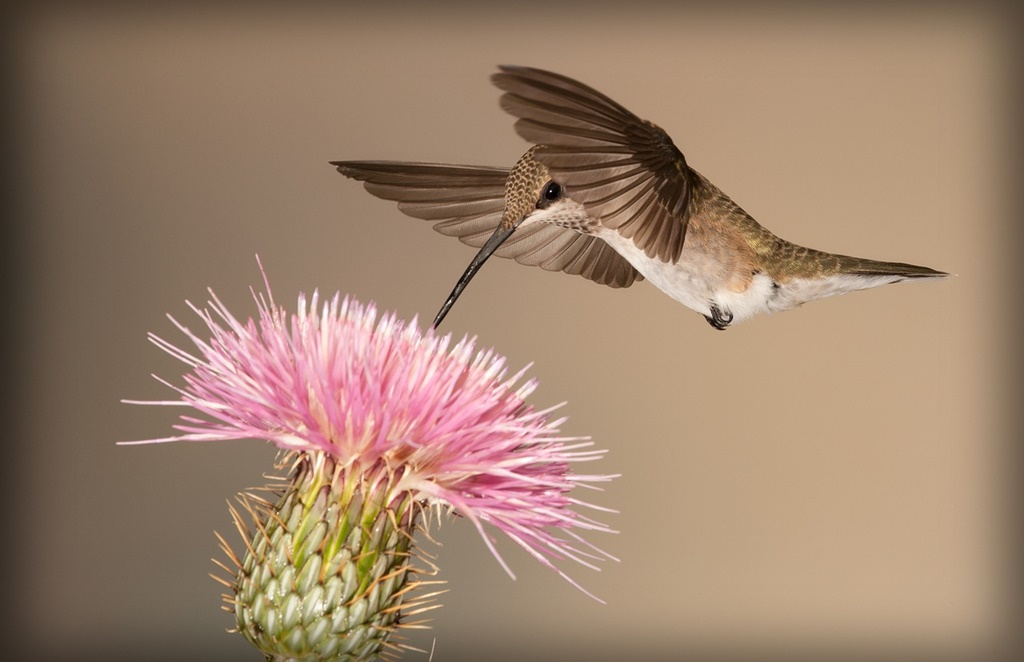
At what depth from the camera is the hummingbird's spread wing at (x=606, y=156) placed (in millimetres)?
702

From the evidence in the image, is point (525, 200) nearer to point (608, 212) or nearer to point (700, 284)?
point (608, 212)

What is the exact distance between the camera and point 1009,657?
11.2 ft

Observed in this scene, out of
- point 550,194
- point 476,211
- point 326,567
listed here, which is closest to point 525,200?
point 550,194

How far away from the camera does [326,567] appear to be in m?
0.75

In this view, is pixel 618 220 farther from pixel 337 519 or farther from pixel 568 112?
pixel 337 519

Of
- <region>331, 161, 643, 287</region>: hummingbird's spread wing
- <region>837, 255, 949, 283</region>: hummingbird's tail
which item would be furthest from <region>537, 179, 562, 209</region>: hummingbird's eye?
<region>837, 255, 949, 283</region>: hummingbird's tail

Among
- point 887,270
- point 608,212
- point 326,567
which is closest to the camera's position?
point 326,567

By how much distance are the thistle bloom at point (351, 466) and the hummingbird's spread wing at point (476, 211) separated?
23 centimetres

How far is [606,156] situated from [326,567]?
0.41 metres

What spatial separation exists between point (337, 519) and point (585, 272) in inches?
20.7

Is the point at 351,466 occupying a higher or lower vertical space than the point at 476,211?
lower

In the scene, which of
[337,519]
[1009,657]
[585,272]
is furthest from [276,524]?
[1009,657]

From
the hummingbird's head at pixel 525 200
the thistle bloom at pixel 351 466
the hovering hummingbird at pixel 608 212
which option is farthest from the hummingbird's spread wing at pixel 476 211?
the thistle bloom at pixel 351 466

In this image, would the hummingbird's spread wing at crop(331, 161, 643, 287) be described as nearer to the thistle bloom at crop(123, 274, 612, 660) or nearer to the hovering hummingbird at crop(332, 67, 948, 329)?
the hovering hummingbird at crop(332, 67, 948, 329)
